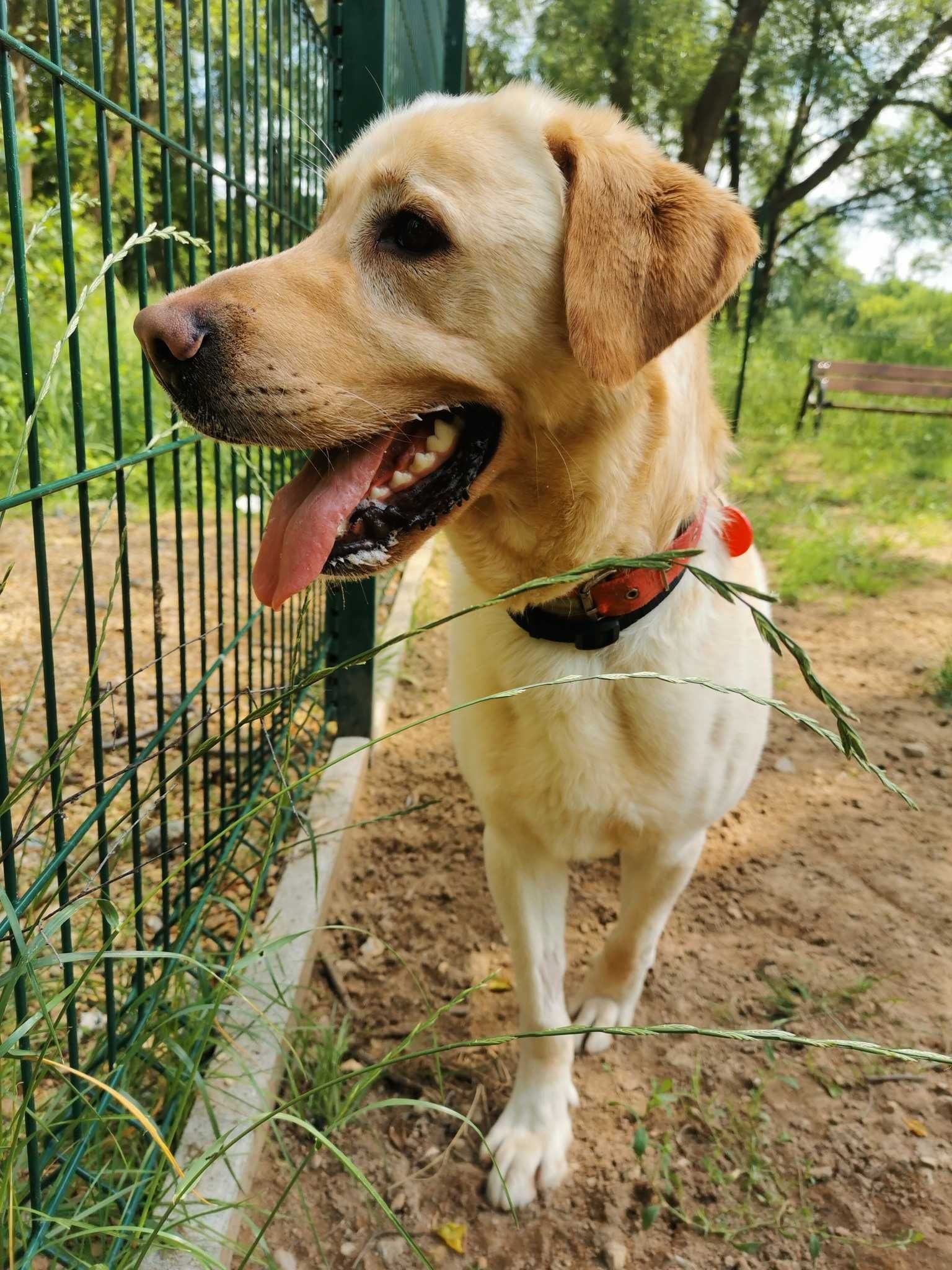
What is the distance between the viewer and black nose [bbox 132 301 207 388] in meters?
1.35

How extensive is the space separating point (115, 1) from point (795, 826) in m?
5.52

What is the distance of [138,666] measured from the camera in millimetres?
2971

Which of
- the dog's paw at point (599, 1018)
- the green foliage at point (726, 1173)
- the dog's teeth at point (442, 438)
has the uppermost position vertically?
the dog's teeth at point (442, 438)

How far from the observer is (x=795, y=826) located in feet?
9.73

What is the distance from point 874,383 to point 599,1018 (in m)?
9.34

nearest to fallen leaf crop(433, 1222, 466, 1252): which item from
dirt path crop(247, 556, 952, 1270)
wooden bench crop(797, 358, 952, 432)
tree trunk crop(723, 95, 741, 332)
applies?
dirt path crop(247, 556, 952, 1270)

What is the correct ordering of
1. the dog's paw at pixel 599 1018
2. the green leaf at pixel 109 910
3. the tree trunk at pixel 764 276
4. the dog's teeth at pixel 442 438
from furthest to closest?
the tree trunk at pixel 764 276, the dog's paw at pixel 599 1018, the dog's teeth at pixel 442 438, the green leaf at pixel 109 910

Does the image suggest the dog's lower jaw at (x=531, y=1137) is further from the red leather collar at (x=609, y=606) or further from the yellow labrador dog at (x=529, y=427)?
the red leather collar at (x=609, y=606)

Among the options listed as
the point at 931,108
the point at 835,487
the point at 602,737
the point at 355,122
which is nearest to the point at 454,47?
the point at 355,122

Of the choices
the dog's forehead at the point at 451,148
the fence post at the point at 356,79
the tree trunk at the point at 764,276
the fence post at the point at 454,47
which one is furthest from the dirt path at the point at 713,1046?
the tree trunk at the point at 764,276

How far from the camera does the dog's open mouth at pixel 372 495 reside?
152cm

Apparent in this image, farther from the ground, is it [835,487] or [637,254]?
[637,254]

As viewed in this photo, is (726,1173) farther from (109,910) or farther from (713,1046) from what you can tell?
(109,910)

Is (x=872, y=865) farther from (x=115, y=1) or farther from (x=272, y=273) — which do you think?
(x=115, y=1)
